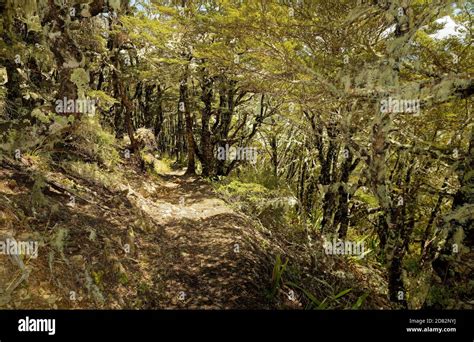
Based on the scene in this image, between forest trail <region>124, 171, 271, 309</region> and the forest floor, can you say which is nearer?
the forest floor

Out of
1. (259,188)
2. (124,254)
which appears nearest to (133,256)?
(124,254)

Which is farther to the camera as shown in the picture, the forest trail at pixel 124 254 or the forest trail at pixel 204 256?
the forest trail at pixel 204 256

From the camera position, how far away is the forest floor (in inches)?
165

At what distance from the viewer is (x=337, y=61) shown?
596cm

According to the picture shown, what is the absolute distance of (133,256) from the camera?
5.69 m

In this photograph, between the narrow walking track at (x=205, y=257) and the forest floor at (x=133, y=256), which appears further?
the narrow walking track at (x=205, y=257)

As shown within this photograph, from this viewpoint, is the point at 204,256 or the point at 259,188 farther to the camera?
the point at 259,188

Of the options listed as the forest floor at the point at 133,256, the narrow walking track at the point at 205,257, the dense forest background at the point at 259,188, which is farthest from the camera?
the narrow walking track at the point at 205,257

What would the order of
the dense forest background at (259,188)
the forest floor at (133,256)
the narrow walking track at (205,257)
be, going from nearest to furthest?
the forest floor at (133,256) < the dense forest background at (259,188) < the narrow walking track at (205,257)

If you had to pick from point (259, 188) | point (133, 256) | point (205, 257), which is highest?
point (259, 188)

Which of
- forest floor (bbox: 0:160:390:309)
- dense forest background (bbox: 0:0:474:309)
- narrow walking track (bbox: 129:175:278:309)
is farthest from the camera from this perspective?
narrow walking track (bbox: 129:175:278:309)

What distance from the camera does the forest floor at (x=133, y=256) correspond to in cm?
418

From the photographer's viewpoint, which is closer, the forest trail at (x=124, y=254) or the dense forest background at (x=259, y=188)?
the forest trail at (x=124, y=254)

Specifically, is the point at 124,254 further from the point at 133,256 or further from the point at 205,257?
the point at 205,257
